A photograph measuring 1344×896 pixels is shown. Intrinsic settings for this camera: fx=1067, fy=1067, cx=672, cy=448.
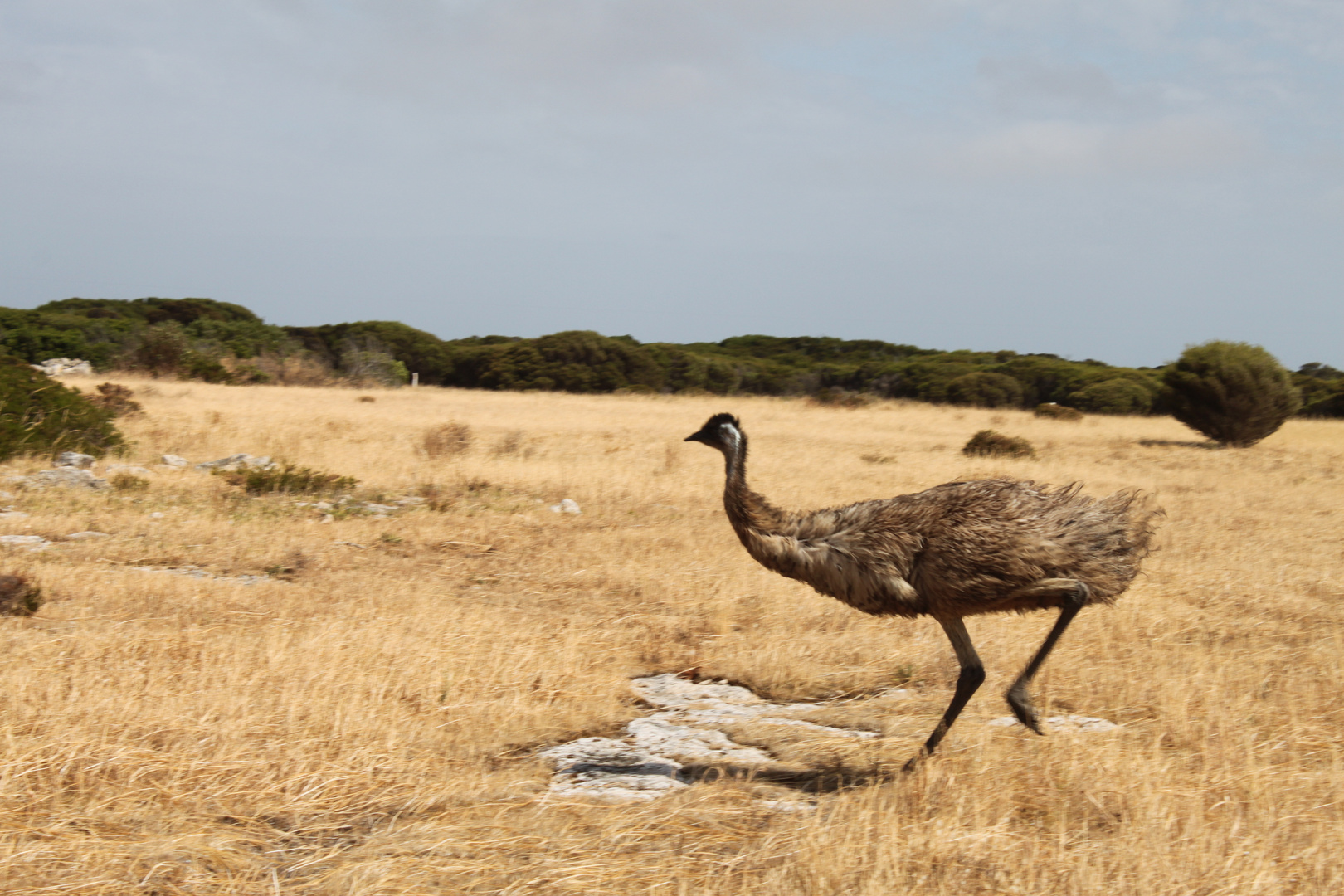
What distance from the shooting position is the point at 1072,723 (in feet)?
17.1

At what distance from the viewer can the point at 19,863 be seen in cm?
334

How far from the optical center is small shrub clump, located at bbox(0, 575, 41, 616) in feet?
20.6

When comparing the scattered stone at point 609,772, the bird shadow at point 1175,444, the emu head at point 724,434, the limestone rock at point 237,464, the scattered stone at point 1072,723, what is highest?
the emu head at point 724,434

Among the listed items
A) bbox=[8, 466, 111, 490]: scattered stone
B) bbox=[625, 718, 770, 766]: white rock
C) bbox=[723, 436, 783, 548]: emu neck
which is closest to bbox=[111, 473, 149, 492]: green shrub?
bbox=[8, 466, 111, 490]: scattered stone

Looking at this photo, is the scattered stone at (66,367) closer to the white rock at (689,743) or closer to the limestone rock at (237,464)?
the limestone rock at (237,464)

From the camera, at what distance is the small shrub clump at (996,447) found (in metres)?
20.4

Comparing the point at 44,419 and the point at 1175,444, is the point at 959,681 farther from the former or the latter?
the point at 1175,444

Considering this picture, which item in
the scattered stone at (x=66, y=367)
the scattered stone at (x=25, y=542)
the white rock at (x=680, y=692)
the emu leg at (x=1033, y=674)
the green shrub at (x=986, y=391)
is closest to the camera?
the emu leg at (x=1033, y=674)

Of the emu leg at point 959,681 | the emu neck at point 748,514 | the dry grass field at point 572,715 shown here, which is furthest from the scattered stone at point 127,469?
the emu leg at point 959,681

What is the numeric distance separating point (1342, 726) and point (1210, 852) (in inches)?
82.4

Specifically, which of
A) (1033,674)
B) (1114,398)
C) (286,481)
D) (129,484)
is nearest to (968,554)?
(1033,674)

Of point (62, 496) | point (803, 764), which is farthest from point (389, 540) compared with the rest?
point (803, 764)

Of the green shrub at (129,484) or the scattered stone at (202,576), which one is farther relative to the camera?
the green shrub at (129,484)

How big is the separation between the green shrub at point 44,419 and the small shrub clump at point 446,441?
436 cm
